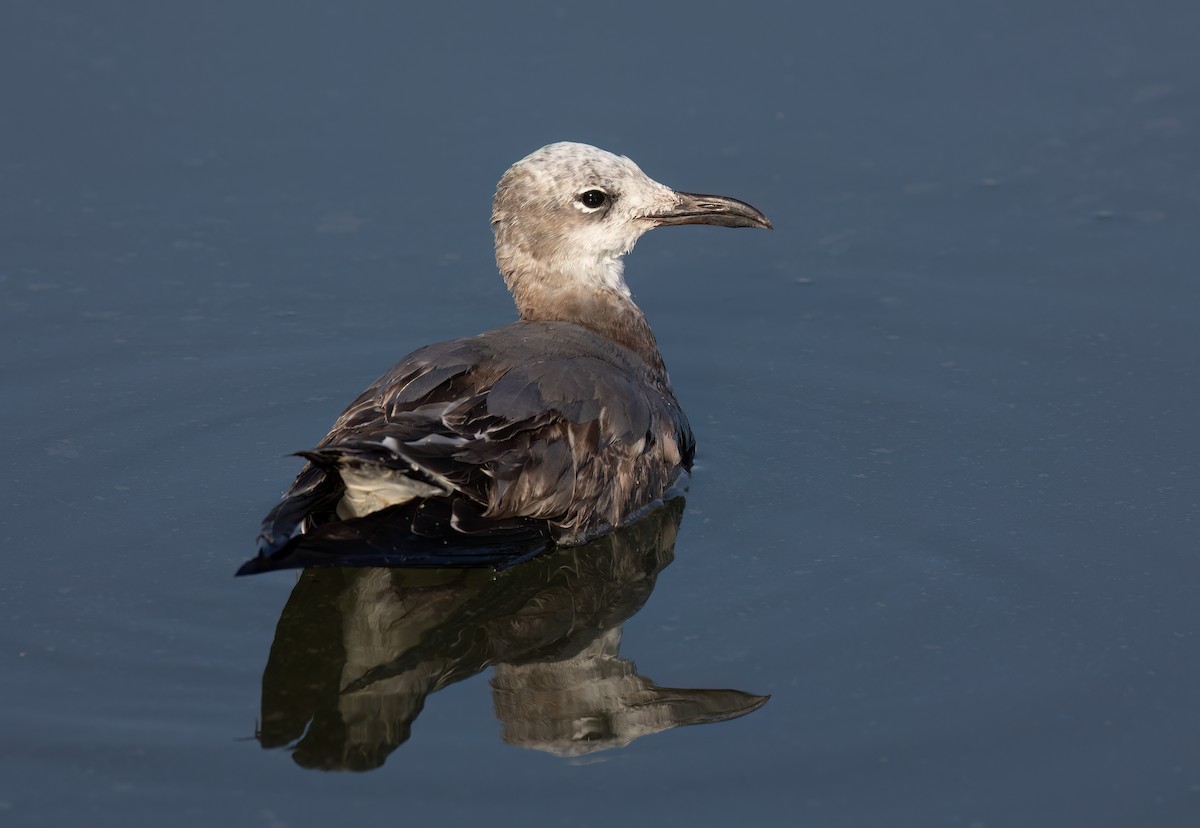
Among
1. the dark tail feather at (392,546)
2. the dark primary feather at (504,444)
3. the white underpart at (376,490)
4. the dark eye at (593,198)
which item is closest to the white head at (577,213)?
the dark eye at (593,198)

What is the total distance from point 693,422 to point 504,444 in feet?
5.22

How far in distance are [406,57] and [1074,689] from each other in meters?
5.80

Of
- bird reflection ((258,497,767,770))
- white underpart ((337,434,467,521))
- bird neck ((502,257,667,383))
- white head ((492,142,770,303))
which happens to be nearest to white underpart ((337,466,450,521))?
white underpart ((337,434,467,521))

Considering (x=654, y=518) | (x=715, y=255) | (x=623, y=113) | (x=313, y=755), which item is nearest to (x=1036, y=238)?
(x=715, y=255)

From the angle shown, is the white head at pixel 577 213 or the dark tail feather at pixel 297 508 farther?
the white head at pixel 577 213

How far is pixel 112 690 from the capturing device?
18.1 feet

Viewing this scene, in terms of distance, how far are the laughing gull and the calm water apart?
31 cm

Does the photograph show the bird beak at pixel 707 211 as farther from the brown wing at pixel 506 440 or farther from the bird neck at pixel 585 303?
the brown wing at pixel 506 440

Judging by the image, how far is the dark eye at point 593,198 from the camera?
748 centimetres

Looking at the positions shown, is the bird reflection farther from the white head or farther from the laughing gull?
the white head

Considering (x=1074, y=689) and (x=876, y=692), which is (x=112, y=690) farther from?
(x=1074, y=689)

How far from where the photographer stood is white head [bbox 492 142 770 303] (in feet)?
24.5

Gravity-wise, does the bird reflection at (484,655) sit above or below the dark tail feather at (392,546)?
below

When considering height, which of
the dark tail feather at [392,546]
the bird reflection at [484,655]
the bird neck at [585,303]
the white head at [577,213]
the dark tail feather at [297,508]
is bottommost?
the bird reflection at [484,655]
